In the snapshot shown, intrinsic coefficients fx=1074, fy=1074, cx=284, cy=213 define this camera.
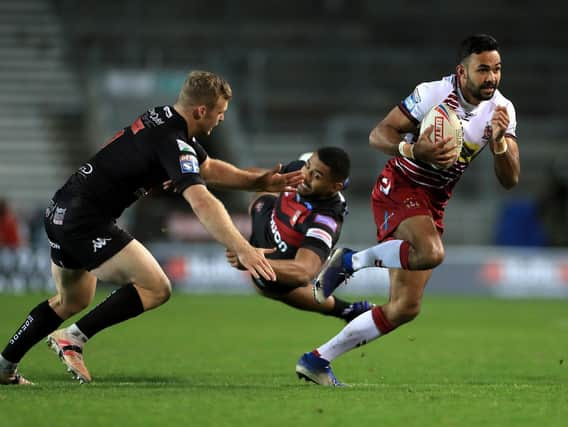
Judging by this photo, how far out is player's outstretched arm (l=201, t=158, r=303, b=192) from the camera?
7648mm

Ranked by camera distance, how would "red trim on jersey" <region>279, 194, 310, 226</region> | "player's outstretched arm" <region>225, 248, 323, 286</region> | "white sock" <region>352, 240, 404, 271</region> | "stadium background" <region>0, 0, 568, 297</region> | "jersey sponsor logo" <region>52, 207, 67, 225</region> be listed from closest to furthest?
"jersey sponsor logo" <region>52, 207, 67, 225</region> < "white sock" <region>352, 240, 404, 271</region> < "player's outstretched arm" <region>225, 248, 323, 286</region> < "red trim on jersey" <region>279, 194, 310, 226</region> < "stadium background" <region>0, 0, 568, 297</region>

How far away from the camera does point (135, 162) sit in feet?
23.0

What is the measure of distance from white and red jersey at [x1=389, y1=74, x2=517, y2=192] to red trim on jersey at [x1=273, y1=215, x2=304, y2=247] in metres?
2.06

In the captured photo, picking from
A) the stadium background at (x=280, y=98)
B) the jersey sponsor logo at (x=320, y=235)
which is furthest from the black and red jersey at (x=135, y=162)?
the stadium background at (x=280, y=98)

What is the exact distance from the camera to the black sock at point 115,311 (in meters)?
7.06

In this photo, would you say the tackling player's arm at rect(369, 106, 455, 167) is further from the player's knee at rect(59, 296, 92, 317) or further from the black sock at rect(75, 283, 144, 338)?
the player's knee at rect(59, 296, 92, 317)

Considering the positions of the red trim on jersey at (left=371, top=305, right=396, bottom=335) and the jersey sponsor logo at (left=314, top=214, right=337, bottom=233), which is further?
the jersey sponsor logo at (left=314, top=214, right=337, bottom=233)

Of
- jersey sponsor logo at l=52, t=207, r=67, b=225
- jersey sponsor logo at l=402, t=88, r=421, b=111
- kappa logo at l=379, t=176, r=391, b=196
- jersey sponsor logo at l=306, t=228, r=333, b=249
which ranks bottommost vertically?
jersey sponsor logo at l=306, t=228, r=333, b=249

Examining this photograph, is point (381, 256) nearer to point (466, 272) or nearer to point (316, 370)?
point (316, 370)

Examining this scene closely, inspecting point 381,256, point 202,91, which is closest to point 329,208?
point 381,256

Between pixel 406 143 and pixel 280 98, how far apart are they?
1685 cm

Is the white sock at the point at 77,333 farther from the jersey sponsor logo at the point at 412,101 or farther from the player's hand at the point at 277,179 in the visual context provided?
the jersey sponsor logo at the point at 412,101

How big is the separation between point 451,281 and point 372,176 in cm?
267

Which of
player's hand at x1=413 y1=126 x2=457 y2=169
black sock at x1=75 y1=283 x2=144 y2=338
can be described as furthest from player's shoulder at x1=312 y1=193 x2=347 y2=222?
black sock at x1=75 y1=283 x2=144 y2=338
